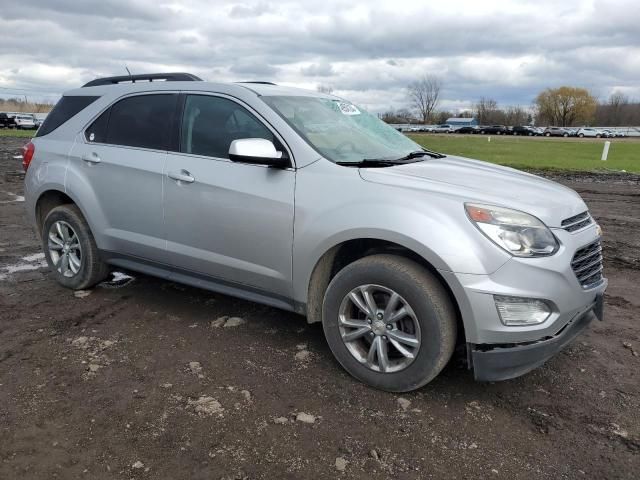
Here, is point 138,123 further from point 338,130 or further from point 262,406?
point 262,406

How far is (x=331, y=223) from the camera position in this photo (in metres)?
3.36

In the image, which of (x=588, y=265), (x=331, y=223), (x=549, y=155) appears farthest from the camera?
(x=549, y=155)

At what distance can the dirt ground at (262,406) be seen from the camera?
8.81 feet

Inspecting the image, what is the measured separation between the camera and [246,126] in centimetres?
388

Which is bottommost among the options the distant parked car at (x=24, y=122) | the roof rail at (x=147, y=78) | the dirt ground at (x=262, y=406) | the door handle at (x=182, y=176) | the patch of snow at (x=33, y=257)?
the distant parked car at (x=24, y=122)

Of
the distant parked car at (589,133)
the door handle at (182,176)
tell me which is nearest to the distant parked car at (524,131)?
the distant parked car at (589,133)

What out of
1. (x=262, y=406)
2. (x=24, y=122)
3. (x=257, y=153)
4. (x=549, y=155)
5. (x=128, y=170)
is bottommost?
(x=24, y=122)

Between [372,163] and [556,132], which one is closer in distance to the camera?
[372,163]

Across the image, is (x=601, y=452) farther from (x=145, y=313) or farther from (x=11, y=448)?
(x=145, y=313)

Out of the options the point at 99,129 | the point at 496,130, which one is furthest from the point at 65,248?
the point at 496,130

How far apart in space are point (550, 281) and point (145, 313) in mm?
3207

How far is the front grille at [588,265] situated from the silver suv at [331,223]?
1cm

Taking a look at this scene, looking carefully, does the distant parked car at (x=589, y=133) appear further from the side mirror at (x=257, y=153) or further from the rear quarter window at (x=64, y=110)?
the side mirror at (x=257, y=153)

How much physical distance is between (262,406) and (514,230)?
174 centimetres
